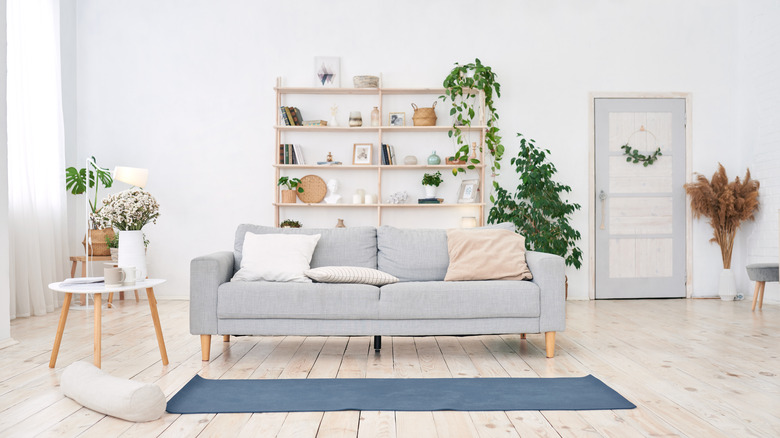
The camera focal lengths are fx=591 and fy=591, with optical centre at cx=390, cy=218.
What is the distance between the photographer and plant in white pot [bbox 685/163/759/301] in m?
5.82

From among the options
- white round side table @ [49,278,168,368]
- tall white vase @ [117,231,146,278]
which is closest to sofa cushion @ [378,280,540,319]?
white round side table @ [49,278,168,368]

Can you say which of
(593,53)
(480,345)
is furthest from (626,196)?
(480,345)

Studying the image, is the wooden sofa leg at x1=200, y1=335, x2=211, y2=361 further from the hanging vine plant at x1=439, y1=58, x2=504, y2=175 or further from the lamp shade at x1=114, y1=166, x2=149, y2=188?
the hanging vine plant at x1=439, y1=58, x2=504, y2=175

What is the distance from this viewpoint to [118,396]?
233 cm

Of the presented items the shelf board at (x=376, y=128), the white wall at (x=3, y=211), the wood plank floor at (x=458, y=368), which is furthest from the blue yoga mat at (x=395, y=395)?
the shelf board at (x=376, y=128)

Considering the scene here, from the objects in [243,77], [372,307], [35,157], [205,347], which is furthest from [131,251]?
[243,77]

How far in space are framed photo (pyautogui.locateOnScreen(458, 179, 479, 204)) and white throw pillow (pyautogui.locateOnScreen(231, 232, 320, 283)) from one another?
93.1 inches

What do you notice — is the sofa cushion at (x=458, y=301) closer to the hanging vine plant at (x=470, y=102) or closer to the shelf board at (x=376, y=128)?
the hanging vine plant at (x=470, y=102)

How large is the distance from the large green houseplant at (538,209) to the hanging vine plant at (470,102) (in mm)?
272

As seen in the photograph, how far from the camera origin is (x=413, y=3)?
602 cm

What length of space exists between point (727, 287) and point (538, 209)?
2096 millimetres

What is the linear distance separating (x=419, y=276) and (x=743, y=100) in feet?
14.5

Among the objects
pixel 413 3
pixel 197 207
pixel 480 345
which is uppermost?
pixel 413 3

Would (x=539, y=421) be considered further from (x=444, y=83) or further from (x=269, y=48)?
(x=269, y=48)
